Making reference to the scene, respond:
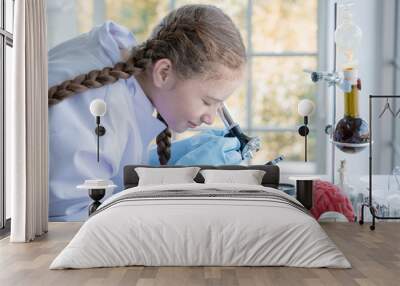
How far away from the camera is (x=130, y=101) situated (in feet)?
22.3

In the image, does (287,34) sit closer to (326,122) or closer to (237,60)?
(237,60)

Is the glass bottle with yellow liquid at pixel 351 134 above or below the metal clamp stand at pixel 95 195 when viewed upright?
above

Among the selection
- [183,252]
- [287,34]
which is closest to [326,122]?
[287,34]

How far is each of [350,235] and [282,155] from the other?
1.29 metres

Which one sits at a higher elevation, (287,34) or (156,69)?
(287,34)

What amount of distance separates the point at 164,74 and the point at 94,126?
0.97m

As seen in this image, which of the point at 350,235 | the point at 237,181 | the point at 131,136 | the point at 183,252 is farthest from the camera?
the point at 131,136

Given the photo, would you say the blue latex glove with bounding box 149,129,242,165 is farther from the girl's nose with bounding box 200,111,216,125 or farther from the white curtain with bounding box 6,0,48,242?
the white curtain with bounding box 6,0,48,242

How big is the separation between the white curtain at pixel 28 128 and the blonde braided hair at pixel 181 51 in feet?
2.78

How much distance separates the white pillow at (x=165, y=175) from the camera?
252 inches

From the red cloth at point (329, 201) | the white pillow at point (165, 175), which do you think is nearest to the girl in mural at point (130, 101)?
the white pillow at point (165, 175)

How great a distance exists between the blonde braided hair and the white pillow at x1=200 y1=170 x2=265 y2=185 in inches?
24.1

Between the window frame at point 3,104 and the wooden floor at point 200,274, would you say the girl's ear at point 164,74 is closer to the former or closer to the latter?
→ the window frame at point 3,104

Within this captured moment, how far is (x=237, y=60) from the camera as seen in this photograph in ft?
22.4
